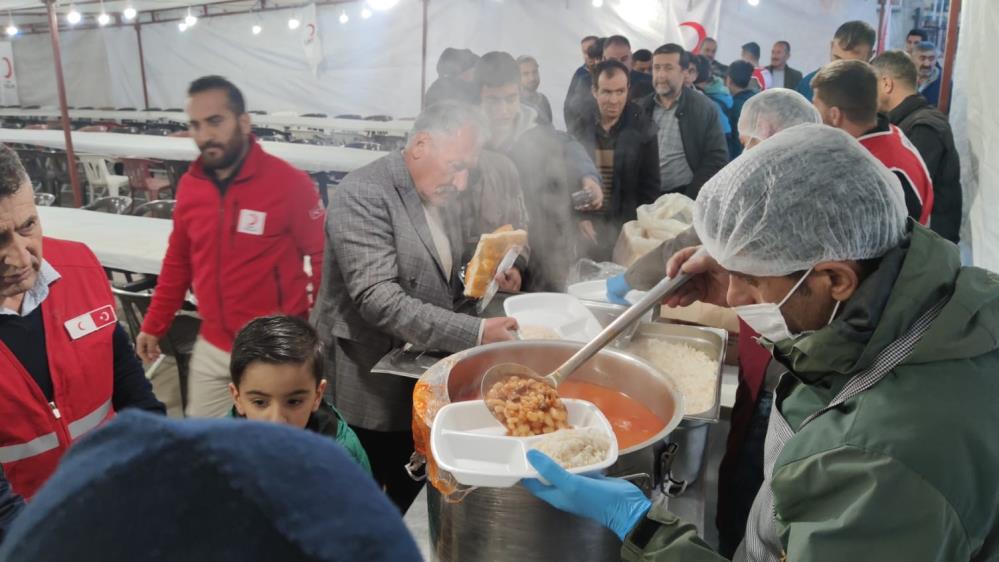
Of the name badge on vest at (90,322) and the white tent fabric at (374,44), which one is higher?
the white tent fabric at (374,44)

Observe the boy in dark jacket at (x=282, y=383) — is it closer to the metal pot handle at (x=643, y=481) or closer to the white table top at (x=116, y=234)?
the metal pot handle at (x=643, y=481)

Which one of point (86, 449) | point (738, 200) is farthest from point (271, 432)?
point (738, 200)

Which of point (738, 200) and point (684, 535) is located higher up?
point (738, 200)

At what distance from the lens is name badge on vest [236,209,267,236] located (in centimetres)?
229

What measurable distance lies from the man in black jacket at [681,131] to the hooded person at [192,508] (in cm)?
401

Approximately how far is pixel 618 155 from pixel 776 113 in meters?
1.31

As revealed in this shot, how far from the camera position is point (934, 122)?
3.47 meters

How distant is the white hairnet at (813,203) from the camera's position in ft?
3.12

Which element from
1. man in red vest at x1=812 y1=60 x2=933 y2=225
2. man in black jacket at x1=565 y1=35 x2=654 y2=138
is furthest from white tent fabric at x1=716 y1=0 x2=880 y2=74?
man in red vest at x1=812 y1=60 x2=933 y2=225

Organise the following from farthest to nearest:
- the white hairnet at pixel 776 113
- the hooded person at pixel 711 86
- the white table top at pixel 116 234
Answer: the hooded person at pixel 711 86, the white table top at pixel 116 234, the white hairnet at pixel 776 113

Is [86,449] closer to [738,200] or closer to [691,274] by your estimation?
[738,200]

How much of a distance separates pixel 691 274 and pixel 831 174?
76cm

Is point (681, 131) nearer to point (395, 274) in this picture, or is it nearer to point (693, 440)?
point (395, 274)

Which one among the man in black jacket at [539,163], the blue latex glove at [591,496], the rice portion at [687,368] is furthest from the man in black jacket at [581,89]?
the blue latex glove at [591,496]
